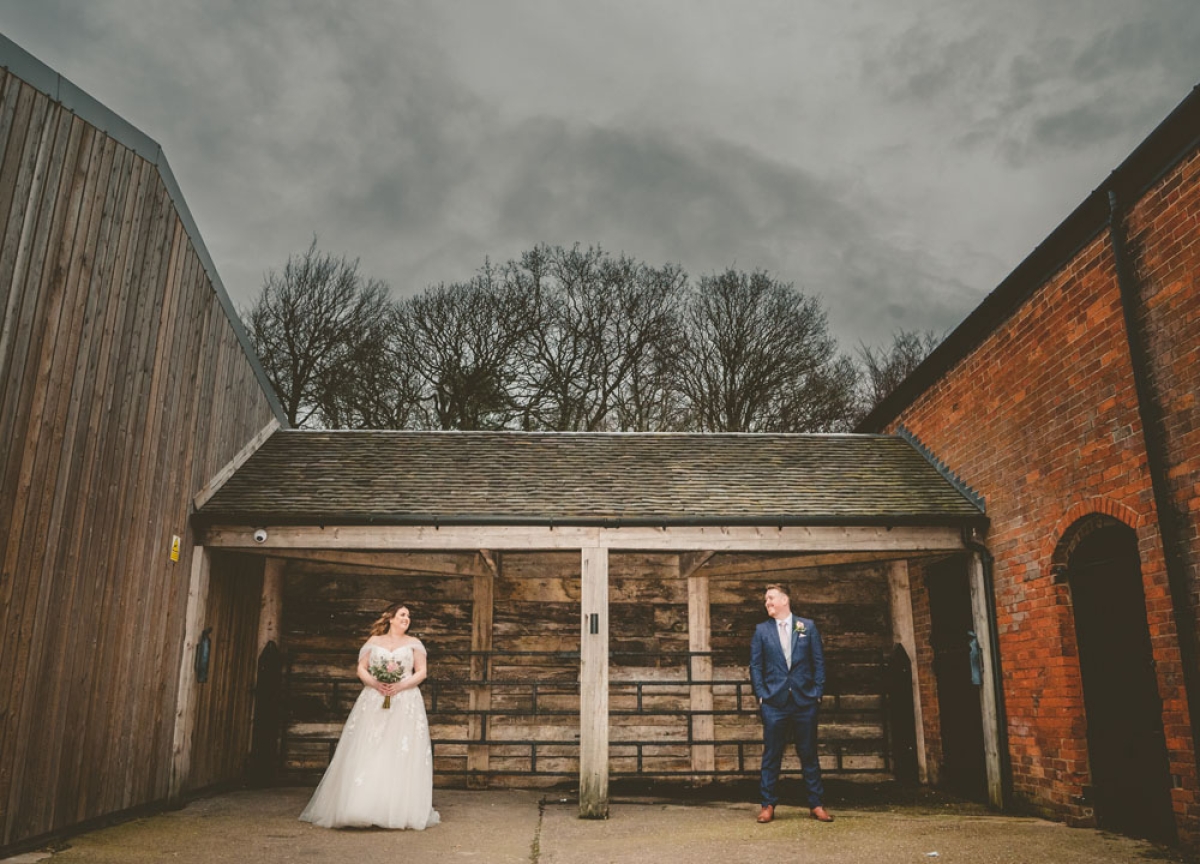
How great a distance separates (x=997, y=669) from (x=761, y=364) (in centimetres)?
1491

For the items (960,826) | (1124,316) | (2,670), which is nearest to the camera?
(2,670)

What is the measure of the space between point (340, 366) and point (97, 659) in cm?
1521

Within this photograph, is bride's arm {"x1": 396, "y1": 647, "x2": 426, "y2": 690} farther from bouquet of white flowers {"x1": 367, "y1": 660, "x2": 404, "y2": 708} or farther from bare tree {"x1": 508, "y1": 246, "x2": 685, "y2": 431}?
bare tree {"x1": 508, "y1": 246, "x2": 685, "y2": 431}

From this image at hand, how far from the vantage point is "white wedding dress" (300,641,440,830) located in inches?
263

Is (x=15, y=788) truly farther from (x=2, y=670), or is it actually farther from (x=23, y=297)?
(x=23, y=297)

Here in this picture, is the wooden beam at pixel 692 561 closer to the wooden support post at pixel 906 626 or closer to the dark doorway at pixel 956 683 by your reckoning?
the wooden support post at pixel 906 626

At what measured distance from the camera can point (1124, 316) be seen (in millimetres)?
6301

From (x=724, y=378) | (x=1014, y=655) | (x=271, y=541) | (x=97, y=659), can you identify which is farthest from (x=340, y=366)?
(x=1014, y=655)

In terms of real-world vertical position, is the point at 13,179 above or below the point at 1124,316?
above

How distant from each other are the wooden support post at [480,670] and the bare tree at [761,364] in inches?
485

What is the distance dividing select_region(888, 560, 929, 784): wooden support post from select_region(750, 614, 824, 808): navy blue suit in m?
3.63

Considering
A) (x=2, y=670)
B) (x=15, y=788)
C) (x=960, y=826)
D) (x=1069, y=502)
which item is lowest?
(x=960, y=826)

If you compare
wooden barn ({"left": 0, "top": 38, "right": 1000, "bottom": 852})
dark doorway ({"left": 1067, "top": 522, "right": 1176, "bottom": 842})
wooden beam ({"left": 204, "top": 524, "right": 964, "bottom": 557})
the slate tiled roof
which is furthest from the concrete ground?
the slate tiled roof

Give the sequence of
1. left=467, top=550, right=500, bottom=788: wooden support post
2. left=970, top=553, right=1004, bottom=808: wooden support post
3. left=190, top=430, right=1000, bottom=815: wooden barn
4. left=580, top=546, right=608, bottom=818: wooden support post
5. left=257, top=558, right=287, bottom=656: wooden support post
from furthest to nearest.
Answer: left=257, top=558, right=287, bottom=656: wooden support post → left=467, top=550, right=500, bottom=788: wooden support post → left=190, top=430, right=1000, bottom=815: wooden barn → left=970, top=553, right=1004, bottom=808: wooden support post → left=580, top=546, right=608, bottom=818: wooden support post
